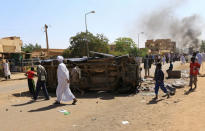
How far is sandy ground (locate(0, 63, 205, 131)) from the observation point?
16.3ft

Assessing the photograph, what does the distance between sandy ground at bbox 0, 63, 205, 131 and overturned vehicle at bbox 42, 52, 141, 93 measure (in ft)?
4.71

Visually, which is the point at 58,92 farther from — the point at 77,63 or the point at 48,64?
the point at 48,64

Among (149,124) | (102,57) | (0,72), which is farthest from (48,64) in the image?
(0,72)

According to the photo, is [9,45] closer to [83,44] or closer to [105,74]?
[83,44]

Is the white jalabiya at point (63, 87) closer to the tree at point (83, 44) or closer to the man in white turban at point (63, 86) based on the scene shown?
the man in white turban at point (63, 86)

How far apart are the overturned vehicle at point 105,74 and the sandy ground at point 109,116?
1.43 m

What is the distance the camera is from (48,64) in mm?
10562

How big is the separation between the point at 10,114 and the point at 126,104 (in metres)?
3.79

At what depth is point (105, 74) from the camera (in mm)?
9664

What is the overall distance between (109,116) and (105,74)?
382cm

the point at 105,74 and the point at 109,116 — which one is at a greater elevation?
the point at 105,74

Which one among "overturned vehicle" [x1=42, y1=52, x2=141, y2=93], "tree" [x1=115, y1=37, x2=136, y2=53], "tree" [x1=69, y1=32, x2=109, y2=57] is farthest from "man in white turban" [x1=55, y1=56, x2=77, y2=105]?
"tree" [x1=115, y1=37, x2=136, y2=53]

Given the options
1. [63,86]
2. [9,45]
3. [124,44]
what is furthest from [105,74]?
[124,44]

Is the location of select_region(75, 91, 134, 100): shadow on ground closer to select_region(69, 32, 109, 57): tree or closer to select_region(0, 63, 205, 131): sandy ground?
select_region(0, 63, 205, 131): sandy ground
